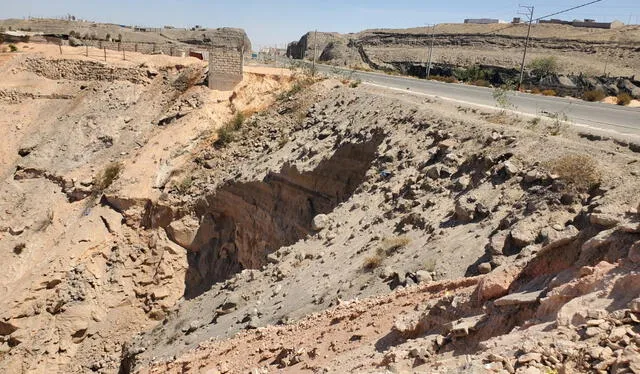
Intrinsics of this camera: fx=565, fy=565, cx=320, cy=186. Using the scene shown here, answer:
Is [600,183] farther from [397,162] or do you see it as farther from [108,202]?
[108,202]

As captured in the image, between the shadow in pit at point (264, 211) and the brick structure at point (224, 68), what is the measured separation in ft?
17.2

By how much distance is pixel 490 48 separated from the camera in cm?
4675

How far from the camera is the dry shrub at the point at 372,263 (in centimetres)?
839

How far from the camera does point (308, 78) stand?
19.6 metres

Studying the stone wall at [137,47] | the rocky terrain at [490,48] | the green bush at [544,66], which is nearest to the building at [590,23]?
the rocky terrain at [490,48]

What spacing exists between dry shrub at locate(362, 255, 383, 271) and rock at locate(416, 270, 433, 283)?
1.02 metres

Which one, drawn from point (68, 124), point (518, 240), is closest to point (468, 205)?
point (518, 240)

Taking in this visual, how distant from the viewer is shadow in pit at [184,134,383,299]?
1280 cm

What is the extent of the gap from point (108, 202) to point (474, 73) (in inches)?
921

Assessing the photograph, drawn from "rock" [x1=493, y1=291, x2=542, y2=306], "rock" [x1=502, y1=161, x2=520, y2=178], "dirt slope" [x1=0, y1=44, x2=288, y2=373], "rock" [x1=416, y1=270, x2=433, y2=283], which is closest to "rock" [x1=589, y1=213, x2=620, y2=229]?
"rock" [x1=493, y1=291, x2=542, y2=306]

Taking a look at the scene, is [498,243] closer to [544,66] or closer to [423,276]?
[423,276]

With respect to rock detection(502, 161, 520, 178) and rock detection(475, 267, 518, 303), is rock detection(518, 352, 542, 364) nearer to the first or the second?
rock detection(475, 267, 518, 303)

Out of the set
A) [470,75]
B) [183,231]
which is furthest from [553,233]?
[470,75]

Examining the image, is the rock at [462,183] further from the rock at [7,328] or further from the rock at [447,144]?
the rock at [7,328]
